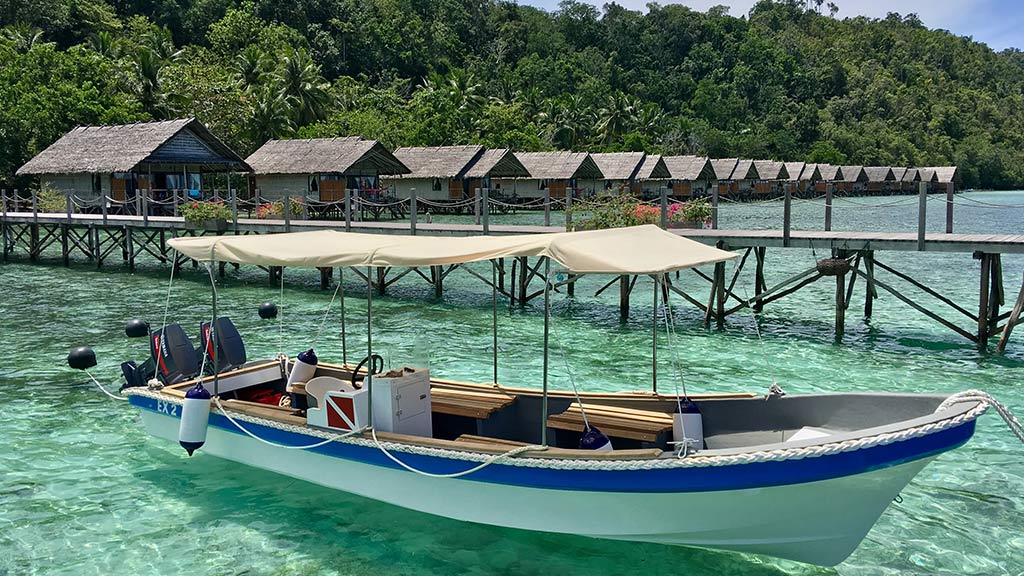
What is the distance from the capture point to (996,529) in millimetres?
7875

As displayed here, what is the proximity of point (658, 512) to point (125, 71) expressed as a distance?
49.8 metres

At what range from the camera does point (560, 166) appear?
175 feet

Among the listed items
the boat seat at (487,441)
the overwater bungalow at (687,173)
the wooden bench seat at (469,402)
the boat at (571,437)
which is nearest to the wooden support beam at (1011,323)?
the boat at (571,437)

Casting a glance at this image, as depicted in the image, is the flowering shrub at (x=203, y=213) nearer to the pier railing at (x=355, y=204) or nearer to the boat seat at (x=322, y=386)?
the pier railing at (x=355, y=204)

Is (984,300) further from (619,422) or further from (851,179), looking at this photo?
(851,179)

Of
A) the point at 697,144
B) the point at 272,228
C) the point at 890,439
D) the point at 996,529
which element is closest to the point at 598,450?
the point at 890,439

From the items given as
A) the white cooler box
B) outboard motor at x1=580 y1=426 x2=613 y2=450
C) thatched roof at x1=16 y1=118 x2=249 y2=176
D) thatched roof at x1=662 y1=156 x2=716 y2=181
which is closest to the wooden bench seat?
the white cooler box

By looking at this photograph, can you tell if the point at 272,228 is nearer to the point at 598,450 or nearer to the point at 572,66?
the point at 598,450

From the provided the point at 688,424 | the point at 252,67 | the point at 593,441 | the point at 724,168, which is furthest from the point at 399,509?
the point at 724,168

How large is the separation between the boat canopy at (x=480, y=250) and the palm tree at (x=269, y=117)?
44.9m

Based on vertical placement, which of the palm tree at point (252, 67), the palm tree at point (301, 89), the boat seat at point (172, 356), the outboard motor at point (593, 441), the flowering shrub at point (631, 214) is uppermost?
the palm tree at point (252, 67)

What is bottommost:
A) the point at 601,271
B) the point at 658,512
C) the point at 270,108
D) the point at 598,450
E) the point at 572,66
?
the point at 658,512

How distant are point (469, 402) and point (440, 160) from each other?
4009 centimetres

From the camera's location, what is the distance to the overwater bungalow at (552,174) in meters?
52.8
